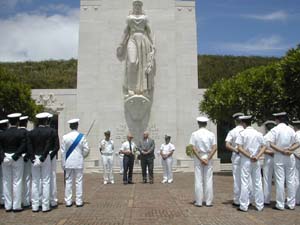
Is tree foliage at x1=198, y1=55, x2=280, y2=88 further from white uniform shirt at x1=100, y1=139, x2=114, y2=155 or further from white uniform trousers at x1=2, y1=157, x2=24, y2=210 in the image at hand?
white uniform trousers at x1=2, y1=157, x2=24, y2=210

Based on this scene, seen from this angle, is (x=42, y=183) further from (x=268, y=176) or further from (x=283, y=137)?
(x=283, y=137)

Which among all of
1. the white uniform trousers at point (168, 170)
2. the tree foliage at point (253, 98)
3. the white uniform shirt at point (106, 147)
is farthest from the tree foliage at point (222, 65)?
the white uniform shirt at point (106, 147)

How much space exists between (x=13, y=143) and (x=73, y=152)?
50.8 inches

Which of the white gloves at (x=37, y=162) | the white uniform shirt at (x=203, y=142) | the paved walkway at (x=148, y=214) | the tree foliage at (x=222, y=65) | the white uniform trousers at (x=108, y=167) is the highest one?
the tree foliage at (x=222, y=65)

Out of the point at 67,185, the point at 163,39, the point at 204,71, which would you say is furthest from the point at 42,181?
the point at 204,71

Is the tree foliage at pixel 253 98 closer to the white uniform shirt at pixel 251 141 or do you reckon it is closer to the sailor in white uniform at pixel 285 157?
the sailor in white uniform at pixel 285 157

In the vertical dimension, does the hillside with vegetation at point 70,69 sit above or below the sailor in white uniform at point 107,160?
above

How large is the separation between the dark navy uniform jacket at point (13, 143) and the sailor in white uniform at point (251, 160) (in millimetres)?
4624

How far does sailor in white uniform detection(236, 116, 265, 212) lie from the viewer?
832 cm

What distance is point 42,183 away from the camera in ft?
27.8

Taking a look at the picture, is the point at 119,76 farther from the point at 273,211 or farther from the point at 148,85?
the point at 273,211

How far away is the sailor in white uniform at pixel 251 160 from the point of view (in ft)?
27.3

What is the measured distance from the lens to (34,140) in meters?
8.63

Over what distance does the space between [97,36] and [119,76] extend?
372 cm
